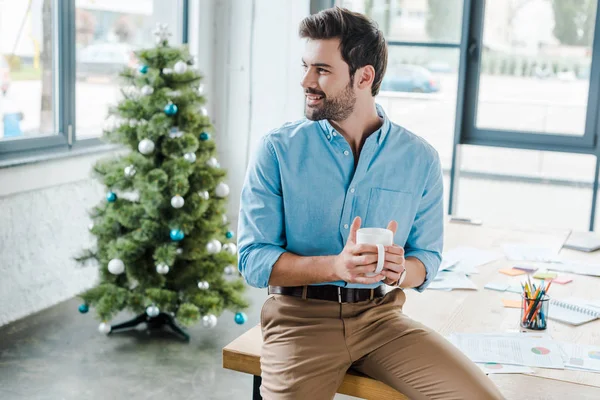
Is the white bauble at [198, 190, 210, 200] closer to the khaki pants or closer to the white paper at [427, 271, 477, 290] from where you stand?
the white paper at [427, 271, 477, 290]

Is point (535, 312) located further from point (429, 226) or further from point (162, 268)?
point (162, 268)

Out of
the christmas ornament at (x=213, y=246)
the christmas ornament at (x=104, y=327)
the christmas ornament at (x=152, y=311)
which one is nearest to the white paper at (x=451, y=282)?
the christmas ornament at (x=213, y=246)

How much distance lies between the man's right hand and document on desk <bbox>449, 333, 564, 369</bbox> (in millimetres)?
348

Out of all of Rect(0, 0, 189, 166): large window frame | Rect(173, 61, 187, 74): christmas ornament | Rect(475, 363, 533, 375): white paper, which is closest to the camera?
Rect(475, 363, 533, 375): white paper

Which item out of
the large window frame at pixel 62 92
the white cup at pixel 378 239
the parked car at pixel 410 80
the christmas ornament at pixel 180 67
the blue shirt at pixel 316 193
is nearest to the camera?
the white cup at pixel 378 239

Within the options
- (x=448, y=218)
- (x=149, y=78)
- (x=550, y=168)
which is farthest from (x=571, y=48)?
(x=149, y=78)

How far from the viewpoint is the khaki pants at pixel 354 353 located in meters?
1.61

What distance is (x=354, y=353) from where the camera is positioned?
1.71m

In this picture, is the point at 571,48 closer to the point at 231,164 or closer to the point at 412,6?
the point at 412,6

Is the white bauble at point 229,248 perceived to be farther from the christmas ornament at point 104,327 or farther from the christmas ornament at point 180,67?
the christmas ornament at point 180,67

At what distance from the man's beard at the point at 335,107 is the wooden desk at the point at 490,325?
592mm

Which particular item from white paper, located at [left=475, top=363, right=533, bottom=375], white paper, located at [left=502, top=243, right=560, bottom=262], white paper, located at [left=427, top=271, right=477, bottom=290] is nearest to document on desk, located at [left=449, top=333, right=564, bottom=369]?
white paper, located at [left=475, top=363, right=533, bottom=375]

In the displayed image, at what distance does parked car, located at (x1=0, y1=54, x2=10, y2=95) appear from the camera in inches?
138

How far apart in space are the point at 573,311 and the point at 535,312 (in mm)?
243
